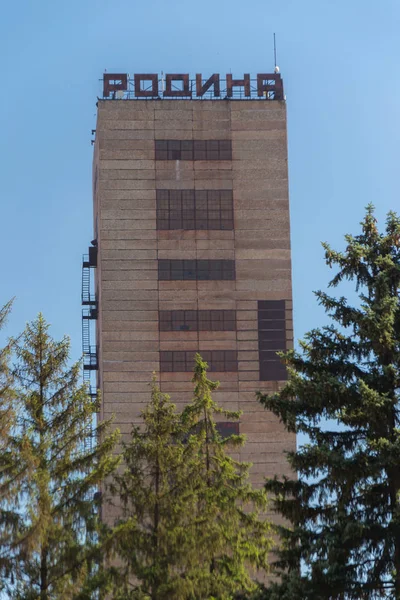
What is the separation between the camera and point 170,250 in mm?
166250

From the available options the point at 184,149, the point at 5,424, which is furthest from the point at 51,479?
the point at 184,149

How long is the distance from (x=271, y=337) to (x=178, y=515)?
111769mm

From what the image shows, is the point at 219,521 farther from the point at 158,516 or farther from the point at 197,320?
the point at 197,320

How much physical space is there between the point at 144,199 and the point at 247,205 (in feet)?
38.2

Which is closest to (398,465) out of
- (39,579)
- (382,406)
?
(382,406)

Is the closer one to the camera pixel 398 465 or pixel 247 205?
pixel 398 465

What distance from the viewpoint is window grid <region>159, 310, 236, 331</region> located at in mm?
163750

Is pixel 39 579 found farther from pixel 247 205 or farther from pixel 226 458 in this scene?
pixel 247 205

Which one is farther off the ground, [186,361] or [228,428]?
[186,361]

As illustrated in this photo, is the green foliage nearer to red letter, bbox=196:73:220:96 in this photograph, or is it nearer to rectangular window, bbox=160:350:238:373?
rectangular window, bbox=160:350:238:373

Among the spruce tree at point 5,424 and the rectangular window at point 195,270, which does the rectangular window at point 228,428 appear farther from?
the spruce tree at point 5,424

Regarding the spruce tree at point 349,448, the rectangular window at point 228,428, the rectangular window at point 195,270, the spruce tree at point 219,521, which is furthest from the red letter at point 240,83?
the spruce tree at point 349,448

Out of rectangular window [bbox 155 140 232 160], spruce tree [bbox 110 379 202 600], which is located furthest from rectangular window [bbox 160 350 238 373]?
spruce tree [bbox 110 379 202 600]

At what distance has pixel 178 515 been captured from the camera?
5425 centimetres
